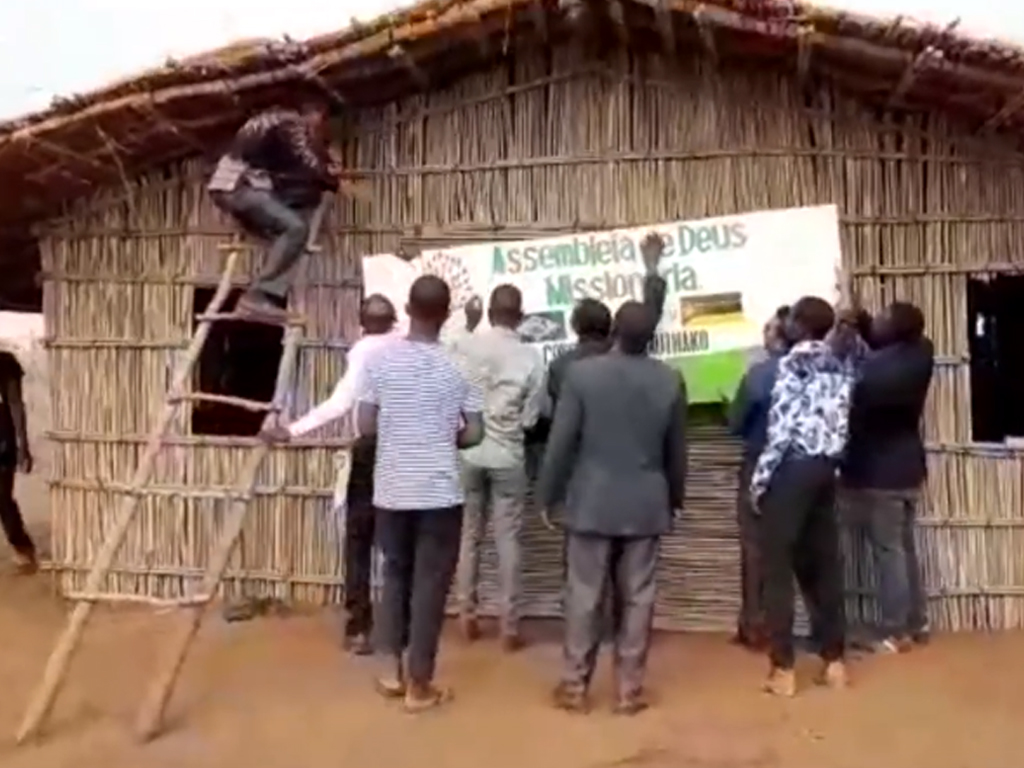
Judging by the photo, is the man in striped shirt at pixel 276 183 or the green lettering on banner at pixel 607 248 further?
the green lettering on banner at pixel 607 248

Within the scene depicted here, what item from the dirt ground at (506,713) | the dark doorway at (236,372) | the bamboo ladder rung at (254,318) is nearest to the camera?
the dirt ground at (506,713)

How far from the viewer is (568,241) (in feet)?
27.9

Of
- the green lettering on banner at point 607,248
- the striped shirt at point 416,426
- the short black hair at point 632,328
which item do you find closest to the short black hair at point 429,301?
the striped shirt at point 416,426

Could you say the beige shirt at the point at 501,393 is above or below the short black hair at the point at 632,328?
below

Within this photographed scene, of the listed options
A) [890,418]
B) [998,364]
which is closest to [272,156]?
[890,418]

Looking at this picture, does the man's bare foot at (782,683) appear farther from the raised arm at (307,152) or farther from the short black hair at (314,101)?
the short black hair at (314,101)

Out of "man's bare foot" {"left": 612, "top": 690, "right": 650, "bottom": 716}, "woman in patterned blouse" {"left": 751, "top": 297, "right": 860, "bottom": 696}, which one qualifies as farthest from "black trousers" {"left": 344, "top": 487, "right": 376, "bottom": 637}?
"woman in patterned blouse" {"left": 751, "top": 297, "right": 860, "bottom": 696}

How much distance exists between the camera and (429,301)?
6.67 meters

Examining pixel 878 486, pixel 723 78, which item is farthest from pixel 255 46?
pixel 878 486

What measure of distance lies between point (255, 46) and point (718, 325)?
2.85 m

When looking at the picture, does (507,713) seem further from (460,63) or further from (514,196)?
(460,63)

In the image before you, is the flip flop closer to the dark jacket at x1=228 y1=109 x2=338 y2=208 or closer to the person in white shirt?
the person in white shirt

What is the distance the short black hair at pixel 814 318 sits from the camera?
272 inches

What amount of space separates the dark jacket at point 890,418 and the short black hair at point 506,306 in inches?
70.6
